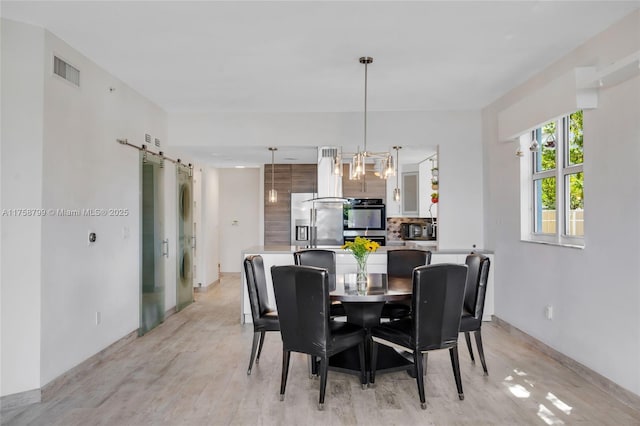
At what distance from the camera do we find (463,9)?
292 centimetres

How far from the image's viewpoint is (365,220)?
7680mm

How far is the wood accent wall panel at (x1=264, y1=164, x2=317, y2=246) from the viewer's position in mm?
7980

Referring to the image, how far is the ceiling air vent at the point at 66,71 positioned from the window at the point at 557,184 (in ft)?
12.9

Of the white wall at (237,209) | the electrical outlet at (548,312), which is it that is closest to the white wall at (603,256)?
the electrical outlet at (548,312)

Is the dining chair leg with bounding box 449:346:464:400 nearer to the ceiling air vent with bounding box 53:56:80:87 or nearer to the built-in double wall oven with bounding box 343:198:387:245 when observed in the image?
the ceiling air vent with bounding box 53:56:80:87

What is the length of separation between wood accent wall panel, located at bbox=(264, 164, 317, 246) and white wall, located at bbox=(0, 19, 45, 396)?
16.4ft

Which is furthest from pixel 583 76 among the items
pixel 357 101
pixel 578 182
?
pixel 357 101

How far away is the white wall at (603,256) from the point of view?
9.73 ft

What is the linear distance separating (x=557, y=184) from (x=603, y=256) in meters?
0.98

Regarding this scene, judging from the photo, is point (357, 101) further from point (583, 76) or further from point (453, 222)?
point (583, 76)

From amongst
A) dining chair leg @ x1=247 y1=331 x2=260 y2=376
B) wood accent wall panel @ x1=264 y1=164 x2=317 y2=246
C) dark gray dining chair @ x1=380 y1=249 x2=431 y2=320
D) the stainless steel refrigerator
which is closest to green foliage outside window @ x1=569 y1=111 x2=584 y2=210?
dark gray dining chair @ x1=380 y1=249 x2=431 y2=320

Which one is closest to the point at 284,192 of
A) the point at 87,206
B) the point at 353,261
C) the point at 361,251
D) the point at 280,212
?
the point at 280,212

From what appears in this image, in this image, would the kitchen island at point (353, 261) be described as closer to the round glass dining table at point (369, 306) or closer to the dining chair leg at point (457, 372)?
the round glass dining table at point (369, 306)

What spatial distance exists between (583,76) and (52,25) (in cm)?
386
